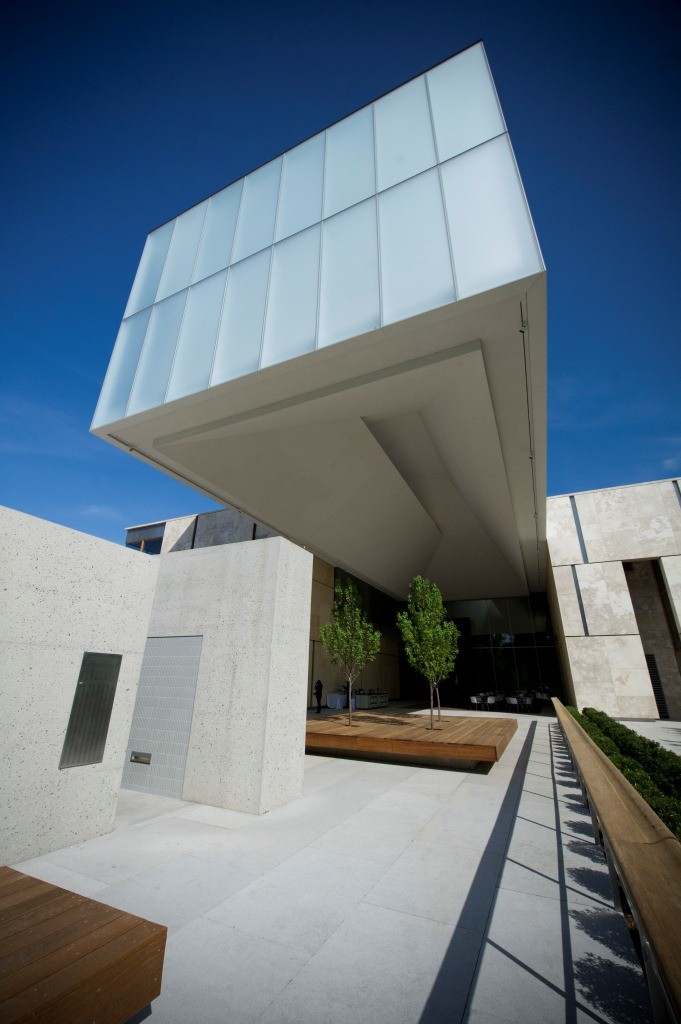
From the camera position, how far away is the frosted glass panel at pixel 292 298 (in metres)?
9.42

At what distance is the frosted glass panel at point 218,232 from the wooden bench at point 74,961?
512 inches

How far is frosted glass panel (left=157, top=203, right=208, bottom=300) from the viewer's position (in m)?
12.5

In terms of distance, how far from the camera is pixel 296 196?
11.2 metres

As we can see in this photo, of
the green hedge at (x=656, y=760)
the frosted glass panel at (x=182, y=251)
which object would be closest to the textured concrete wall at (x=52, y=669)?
the green hedge at (x=656, y=760)

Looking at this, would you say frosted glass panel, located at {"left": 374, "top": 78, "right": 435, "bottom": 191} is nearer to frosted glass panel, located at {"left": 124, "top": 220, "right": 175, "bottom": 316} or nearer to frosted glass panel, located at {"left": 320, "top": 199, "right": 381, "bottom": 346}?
frosted glass panel, located at {"left": 320, "top": 199, "right": 381, "bottom": 346}

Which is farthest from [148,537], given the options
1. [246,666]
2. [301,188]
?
[246,666]

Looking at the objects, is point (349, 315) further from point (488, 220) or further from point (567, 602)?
point (567, 602)

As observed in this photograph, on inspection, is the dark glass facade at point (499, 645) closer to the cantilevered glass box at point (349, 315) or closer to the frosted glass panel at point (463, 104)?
the cantilevered glass box at point (349, 315)

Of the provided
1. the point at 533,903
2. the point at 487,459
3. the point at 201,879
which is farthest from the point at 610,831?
the point at 487,459

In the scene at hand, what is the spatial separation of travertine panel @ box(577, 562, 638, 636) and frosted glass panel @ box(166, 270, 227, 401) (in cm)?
1799

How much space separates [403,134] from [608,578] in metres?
18.1

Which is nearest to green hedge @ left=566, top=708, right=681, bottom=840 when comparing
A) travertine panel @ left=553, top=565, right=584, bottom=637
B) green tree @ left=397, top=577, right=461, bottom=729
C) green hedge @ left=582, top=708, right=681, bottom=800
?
green hedge @ left=582, top=708, right=681, bottom=800

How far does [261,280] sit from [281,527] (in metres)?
9.10

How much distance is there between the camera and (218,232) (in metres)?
12.4
